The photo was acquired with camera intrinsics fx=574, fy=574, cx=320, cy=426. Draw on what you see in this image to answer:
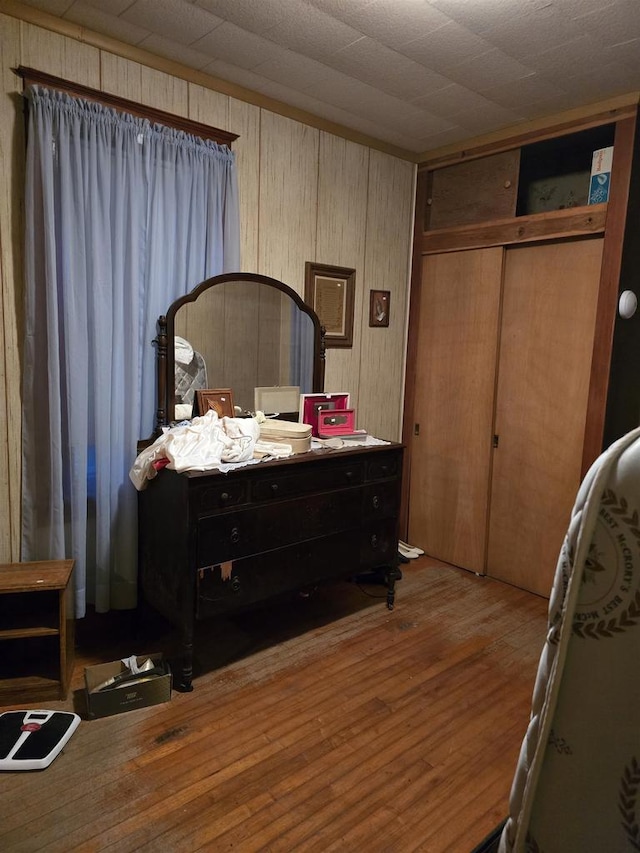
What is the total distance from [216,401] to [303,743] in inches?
58.7

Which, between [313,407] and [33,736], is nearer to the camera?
[33,736]

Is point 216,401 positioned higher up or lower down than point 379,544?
higher up

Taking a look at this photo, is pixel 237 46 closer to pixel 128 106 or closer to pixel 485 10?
pixel 128 106

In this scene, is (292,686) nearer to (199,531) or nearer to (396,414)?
(199,531)

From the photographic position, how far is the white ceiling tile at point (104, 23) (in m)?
2.16

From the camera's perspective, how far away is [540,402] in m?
3.21

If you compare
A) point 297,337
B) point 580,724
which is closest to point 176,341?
point 297,337

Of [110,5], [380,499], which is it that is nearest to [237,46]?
[110,5]

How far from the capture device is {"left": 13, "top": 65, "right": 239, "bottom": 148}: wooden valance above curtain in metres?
2.20

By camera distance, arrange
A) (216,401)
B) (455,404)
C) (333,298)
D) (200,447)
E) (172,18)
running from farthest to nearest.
Answer: 1. (455,404)
2. (333,298)
3. (216,401)
4. (200,447)
5. (172,18)

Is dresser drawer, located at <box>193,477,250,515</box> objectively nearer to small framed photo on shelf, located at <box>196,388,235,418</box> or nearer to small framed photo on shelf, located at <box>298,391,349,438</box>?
small framed photo on shelf, located at <box>196,388,235,418</box>

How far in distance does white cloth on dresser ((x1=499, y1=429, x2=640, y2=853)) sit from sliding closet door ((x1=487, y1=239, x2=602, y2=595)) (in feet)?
9.06

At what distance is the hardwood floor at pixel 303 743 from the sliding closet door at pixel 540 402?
1.62 ft

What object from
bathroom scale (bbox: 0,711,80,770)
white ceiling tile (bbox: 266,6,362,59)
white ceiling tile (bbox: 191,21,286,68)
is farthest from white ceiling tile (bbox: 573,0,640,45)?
bathroom scale (bbox: 0,711,80,770)
